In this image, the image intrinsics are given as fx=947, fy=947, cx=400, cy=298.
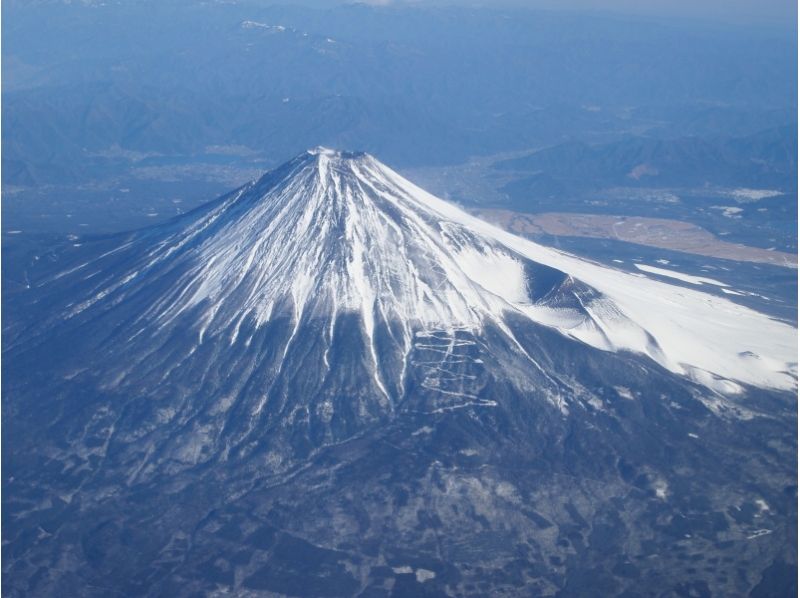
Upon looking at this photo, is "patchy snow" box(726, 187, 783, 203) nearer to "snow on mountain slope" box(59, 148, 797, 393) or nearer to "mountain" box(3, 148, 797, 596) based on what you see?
"mountain" box(3, 148, 797, 596)

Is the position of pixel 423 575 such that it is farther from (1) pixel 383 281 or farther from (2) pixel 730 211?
(2) pixel 730 211

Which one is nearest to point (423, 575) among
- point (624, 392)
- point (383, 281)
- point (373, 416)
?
point (373, 416)

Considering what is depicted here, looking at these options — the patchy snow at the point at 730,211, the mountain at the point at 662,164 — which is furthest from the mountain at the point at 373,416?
the mountain at the point at 662,164

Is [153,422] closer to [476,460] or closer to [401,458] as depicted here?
[401,458]

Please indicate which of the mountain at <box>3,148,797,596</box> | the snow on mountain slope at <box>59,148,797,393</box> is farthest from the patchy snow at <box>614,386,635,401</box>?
the snow on mountain slope at <box>59,148,797,393</box>

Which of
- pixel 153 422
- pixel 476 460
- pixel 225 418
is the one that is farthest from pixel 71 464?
pixel 476 460

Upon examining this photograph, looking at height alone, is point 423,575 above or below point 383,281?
below

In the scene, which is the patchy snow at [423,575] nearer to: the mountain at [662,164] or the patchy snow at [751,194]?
the mountain at [662,164]
